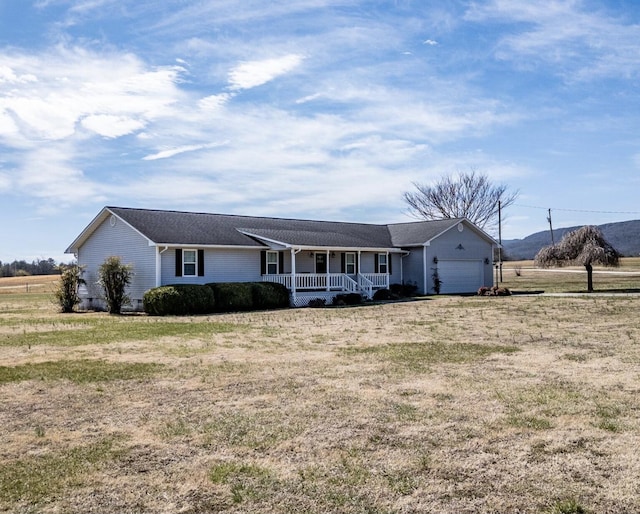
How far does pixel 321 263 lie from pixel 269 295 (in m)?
6.04

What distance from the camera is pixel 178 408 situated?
737cm

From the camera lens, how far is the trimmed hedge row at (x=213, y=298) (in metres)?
22.8

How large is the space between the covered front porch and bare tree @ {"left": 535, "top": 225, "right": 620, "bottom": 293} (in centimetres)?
969

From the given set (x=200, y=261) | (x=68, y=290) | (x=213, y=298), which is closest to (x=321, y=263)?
(x=200, y=261)

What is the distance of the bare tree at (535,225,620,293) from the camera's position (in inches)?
1298

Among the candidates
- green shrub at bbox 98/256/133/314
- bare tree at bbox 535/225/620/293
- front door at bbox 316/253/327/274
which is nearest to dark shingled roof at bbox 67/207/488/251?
front door at bbox 316/253/327/274

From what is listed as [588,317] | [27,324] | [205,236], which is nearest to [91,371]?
[27,324]

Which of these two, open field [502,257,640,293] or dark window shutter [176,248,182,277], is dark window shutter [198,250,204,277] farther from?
open field [502,257,640,293]

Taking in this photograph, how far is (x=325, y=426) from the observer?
647 centimetres

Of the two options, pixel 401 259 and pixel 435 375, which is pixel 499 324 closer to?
pixel 435 375

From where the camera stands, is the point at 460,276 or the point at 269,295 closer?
the point at 269,295

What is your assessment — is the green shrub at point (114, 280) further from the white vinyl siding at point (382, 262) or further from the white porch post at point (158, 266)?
the white vinyl siding at point (382, 262)

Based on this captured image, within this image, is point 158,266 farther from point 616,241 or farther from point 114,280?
point 616,241

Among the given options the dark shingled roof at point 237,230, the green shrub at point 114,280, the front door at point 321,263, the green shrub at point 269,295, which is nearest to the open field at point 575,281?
the dark shingled roof at point 237,230
